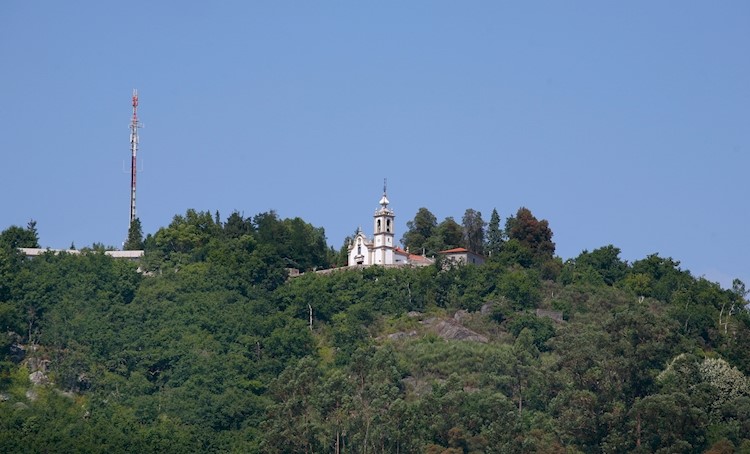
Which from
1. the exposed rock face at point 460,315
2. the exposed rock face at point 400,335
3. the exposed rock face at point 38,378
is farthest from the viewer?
the exposed rock face at point 460,315

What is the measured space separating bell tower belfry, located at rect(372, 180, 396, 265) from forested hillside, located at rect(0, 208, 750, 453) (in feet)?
9.01

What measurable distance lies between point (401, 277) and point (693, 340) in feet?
45.0

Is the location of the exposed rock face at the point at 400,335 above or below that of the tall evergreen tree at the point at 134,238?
below

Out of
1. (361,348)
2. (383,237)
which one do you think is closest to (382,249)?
Answer: (383,237)

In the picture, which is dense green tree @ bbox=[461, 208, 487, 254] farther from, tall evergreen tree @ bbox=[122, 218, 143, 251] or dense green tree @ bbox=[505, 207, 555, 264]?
tall evergreen tree @ bbox=[122, 218, 143, 251]

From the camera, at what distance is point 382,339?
8719 cm

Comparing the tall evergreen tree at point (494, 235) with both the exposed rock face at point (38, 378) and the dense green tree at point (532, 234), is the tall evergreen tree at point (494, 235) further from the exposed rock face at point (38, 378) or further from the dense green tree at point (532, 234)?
the exposed rock face at point (38, 378)

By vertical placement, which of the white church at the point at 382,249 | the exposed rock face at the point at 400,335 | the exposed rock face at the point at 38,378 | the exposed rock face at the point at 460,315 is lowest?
the exposed rock face at the point at 38,378

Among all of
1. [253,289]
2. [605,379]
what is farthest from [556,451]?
[253,289]

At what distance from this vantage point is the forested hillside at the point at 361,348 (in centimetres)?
7181

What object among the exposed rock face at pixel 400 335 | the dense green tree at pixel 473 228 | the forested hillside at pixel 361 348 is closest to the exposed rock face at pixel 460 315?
the forested hillside at pixel 361 348

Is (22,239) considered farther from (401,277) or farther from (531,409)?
(531,409)

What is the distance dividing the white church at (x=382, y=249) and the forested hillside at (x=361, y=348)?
8.25 ft

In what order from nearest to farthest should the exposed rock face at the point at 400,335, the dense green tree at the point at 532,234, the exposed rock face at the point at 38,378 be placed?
the exposed rock face at the point at 38,378, the exposed rock face at the point at 400,335, the dense green tree at the point at 532,234
